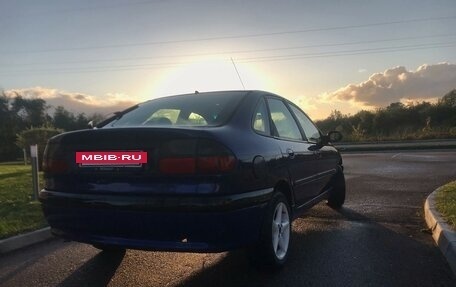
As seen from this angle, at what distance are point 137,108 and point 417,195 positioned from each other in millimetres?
5654

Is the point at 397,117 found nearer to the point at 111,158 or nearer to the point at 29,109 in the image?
the point at 111,158

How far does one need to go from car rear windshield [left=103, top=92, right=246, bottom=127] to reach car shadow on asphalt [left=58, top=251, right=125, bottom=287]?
1311mm

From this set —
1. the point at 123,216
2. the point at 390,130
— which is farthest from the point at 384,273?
the point at 390,130

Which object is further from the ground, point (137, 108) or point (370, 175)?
point (137, 108)

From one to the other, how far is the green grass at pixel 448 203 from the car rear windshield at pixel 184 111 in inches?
113

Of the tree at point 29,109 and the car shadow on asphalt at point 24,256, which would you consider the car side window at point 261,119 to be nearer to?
the car shadow on asphalt at point 24,256

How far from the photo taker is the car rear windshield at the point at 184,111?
13.2ft

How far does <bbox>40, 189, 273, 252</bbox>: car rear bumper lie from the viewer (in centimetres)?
329

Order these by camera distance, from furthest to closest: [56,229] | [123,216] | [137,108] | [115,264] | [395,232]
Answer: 1. [395,232]
2. [137,108]
3. [115,264]
4. [56,229]
5. [123,216]

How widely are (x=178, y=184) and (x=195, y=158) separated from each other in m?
0.22

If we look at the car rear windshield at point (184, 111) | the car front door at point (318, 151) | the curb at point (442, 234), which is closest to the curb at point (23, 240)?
the car rear windshield at point (184, 111)

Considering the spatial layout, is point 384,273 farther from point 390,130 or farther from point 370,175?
point 390,130

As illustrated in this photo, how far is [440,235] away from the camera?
4957 mm

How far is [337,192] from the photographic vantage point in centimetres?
694
